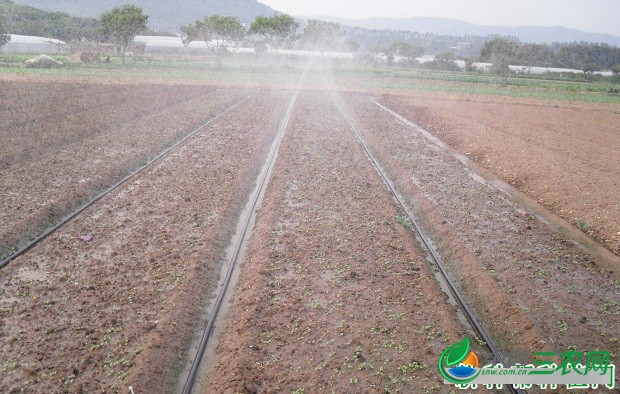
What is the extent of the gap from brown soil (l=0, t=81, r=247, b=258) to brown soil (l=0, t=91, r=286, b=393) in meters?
0.88

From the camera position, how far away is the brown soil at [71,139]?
10586 mm

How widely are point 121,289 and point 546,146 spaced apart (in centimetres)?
1975

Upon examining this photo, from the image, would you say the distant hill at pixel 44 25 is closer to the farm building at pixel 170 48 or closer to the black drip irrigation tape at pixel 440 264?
the farm building at pixel 170 48

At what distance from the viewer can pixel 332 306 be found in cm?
738

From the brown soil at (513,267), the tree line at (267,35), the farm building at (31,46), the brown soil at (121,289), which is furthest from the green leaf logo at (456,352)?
the farm building at (31,46)

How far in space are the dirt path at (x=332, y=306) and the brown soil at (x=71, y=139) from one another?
508cm

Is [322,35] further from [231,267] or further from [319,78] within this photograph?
[231,267]

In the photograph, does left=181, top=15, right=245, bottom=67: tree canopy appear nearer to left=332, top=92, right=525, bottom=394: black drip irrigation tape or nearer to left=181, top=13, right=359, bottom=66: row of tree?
left=181, top=13, right=359, bottom=66: row of tree

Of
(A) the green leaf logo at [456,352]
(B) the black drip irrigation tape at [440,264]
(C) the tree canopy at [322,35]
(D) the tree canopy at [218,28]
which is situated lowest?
(A) the green leaf logo at [456,352]

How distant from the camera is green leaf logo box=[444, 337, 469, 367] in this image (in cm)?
626

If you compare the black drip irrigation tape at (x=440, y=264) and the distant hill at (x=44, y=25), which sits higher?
the distant hill at (x=44, y=25)

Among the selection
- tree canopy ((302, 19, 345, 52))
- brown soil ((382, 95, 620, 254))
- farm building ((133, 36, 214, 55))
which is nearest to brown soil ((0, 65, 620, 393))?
brown soil ((382, 95, 620, 254))

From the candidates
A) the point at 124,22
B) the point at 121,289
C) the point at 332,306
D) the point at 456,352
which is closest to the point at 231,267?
the point at 121,289

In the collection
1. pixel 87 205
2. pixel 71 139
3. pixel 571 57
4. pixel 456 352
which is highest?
pixel 571 57
